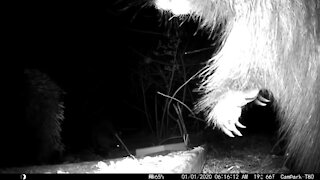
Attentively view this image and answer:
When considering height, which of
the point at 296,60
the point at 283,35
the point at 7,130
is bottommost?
the point at 7,130

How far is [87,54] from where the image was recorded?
4781 millimetres

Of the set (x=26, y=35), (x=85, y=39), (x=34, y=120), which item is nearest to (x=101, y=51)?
(x=85, y=39)

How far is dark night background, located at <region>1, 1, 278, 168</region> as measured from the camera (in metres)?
3.63

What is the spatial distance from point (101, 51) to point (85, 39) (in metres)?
0.45

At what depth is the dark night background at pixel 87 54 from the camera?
3.63 metres

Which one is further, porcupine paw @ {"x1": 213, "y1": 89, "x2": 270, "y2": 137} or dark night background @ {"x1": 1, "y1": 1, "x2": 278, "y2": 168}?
dark night background @ {"x1": 1, "y1": 1, "x2": 278, "y2": 168}

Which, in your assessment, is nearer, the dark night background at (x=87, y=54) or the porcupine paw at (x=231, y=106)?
the porcupine paw at (x=231, y=106)

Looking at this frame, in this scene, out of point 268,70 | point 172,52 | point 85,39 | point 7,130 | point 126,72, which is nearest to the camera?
point 268,70

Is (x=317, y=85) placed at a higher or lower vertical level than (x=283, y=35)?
lower

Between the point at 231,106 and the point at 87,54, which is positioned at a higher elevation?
the point at 87,54

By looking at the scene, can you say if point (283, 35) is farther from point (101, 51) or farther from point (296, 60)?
→ point (101, 51)

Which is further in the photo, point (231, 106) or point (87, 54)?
point (87, 54)

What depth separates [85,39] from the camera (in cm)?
463

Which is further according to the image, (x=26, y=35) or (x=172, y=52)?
(x=172, y=52)
